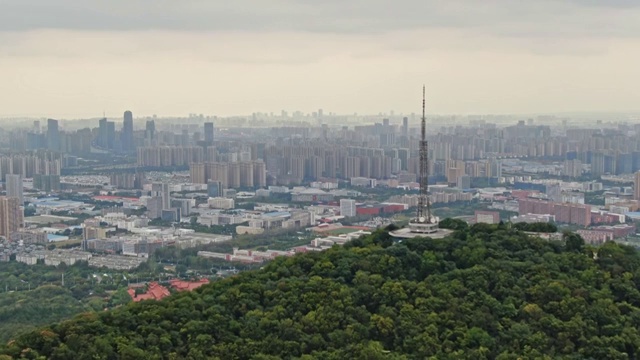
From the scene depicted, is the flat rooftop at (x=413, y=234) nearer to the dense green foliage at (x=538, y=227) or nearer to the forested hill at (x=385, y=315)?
the dense green foliage at (x=538, y=227)

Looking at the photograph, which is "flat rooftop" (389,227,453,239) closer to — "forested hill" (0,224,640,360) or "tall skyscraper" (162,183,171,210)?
"forested hill" (0,224,640,360)

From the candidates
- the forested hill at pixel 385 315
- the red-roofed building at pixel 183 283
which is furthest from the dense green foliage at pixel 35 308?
the forested hill at pixel 385 315

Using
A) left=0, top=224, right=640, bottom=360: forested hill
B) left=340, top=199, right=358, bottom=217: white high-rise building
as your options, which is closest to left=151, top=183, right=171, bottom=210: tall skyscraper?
left=340, top=199, right=358, bottom=217: white high-rise building

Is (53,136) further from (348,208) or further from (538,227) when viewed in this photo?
(538,227)

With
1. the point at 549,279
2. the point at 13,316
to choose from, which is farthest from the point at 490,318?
the point at 13,316

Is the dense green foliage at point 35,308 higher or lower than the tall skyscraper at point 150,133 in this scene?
lower

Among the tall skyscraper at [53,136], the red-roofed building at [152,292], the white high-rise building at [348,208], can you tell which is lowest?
the white high-rise building at [348,208]

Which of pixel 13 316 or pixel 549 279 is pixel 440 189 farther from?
pixel 549 279

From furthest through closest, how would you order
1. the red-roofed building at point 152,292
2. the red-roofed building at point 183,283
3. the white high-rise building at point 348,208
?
the white high-rise building at point 348,208
the red-roofed building at point 183,283
the red-roofed building at point 152,292
